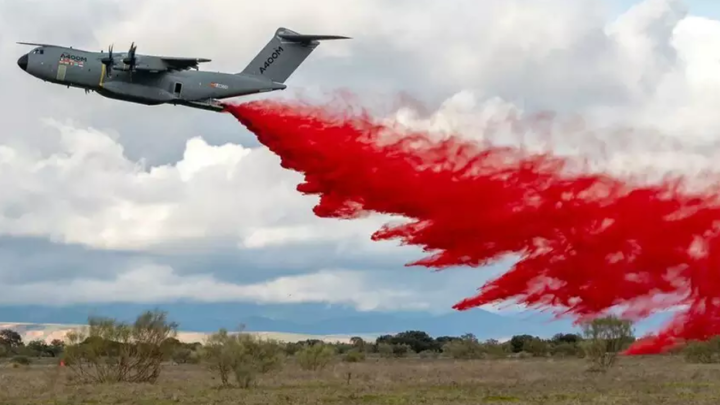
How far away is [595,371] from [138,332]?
3197 cm

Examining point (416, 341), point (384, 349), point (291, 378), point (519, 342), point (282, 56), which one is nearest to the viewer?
point (282, 56)

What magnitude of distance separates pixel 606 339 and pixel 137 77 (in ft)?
147

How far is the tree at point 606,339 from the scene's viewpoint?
3071 inches

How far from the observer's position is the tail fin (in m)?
57.0

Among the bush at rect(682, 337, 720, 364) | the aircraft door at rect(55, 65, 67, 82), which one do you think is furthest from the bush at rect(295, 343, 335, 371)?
the aircraft door at rect(55, 65, 67, 82)

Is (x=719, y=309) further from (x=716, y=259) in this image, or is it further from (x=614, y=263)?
(x=614, y=263)

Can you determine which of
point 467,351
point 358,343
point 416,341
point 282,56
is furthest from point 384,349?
point 282,56

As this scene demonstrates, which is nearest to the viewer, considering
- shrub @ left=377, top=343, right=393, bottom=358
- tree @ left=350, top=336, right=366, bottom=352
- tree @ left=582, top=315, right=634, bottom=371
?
tree @ left=582, top=315, right=634, bottom=371

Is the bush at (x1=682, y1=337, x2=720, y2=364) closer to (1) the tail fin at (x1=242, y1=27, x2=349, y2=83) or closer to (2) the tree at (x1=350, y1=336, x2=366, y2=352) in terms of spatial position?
(1) the tail fin at (x1=242, y1=27, x2=349, y2=83)

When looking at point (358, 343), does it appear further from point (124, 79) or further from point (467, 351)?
point (124, 79)

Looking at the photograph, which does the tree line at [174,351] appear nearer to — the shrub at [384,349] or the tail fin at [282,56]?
the tail fin at [282,56]

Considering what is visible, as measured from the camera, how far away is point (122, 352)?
62.3 meters

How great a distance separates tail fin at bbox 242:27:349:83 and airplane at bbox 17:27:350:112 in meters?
2.53

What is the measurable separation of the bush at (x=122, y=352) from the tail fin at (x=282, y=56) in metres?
17.7
